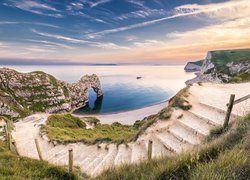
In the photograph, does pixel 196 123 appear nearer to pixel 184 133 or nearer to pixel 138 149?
pixel 184 133

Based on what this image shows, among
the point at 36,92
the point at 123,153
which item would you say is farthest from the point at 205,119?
the point at 36,92

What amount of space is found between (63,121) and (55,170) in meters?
40.9

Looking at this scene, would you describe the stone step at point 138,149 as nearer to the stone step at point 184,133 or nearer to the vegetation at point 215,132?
the stone step at point 184,133

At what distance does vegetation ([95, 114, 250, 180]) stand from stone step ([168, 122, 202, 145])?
180 inches

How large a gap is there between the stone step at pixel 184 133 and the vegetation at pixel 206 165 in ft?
15.0

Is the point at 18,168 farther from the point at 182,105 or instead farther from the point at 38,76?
the point at 38,76

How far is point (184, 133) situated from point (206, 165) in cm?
963

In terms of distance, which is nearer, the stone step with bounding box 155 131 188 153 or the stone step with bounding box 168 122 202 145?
the stone step with bounding box 168 122 202 145

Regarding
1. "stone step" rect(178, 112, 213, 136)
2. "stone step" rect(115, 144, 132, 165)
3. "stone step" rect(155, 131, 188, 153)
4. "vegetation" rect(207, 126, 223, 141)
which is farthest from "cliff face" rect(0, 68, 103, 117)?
"vegetation" rect(207, 126, 223, 141)

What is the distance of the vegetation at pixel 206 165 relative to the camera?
432 cm

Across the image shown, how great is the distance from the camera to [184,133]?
14.0 meters

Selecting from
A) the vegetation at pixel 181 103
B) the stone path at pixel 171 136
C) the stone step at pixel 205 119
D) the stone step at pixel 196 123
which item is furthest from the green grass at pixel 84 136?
the stone step at pixel 205 119

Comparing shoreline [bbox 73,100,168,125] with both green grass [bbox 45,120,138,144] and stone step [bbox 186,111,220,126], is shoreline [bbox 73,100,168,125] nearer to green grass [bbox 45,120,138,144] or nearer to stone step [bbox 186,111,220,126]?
green grass [bbox 45,120,138,144]

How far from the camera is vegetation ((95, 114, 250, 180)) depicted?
432 cm
